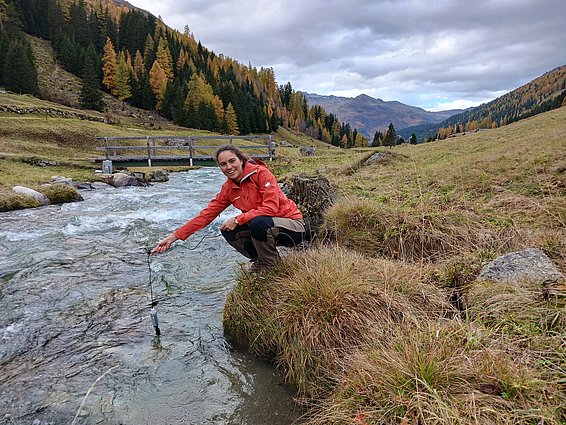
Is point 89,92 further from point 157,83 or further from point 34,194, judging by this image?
point 34,194

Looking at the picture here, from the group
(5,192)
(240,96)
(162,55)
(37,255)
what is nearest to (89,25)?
(162,55)

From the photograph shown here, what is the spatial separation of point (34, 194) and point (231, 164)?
10781 millimetres

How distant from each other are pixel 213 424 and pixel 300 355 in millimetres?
917

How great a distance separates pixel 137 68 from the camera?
8206cm

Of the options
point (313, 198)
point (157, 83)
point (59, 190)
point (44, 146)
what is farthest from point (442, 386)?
point (157, 83)

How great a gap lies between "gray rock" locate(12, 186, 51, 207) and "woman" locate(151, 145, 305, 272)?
9996mm

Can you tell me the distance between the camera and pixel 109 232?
346 inches

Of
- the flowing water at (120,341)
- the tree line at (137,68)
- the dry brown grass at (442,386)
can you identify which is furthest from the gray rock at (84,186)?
the tree line at (137,68)

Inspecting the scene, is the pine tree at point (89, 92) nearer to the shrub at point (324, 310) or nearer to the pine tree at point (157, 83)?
the pine tree at point (157, 83)

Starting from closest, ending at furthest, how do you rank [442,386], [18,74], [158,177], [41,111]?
[442,386] → [158,177] → [41,111] → [18,74]

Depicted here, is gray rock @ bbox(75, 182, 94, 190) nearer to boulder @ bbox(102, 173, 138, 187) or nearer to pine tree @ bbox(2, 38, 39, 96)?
boulder @ bbox(102, 173, 138, 187)

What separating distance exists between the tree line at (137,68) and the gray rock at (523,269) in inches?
2649

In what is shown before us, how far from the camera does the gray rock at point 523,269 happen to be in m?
3.20

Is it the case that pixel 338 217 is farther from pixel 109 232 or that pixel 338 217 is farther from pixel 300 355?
pixel 109 232
